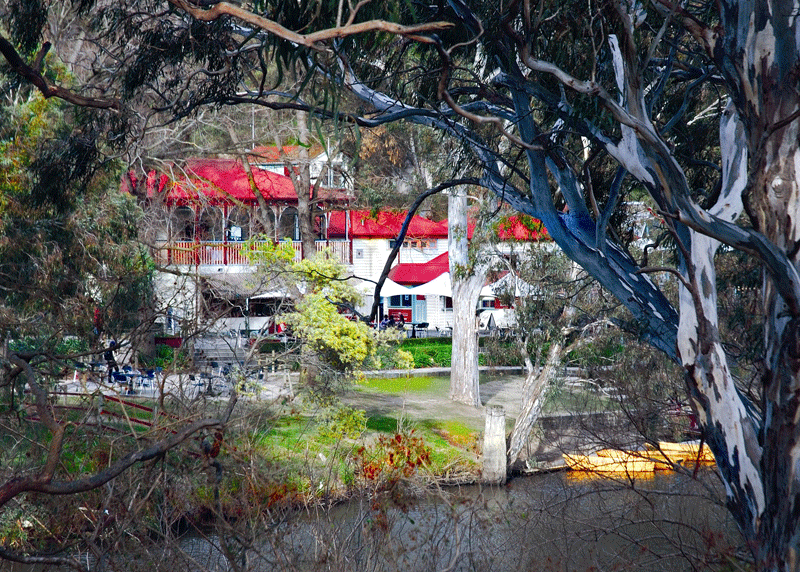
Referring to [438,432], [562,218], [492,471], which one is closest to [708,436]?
[562,218]

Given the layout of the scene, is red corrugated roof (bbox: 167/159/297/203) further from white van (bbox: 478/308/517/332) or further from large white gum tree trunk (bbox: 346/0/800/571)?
large white gum tree trunk (bbox: 346/0/800/571)

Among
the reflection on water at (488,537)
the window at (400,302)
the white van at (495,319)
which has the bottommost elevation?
the reflection on water at (488,537)

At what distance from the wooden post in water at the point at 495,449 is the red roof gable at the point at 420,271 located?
12425 millimetres

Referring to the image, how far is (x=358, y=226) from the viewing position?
2680cm

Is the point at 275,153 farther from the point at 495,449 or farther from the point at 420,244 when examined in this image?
the point at 495,449

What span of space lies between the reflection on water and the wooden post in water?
0.28 metres

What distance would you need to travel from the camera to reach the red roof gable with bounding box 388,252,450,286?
24938mm

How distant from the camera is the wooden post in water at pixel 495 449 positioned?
1206cm

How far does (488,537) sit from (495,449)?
4.74m

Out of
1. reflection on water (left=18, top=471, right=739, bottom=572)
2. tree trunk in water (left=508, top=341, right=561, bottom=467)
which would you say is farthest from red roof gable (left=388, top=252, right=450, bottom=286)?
reflection on water (left=18, top=471, right=739, bottom=572)

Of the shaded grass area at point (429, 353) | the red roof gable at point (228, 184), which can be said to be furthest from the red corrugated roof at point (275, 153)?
the shaded grass area at point (429, 353)

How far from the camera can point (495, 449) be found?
1212 cm

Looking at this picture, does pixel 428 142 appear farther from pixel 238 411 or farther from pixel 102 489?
pixel 102 489

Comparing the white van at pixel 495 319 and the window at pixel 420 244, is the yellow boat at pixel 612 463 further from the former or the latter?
the window at pixel 420 244
